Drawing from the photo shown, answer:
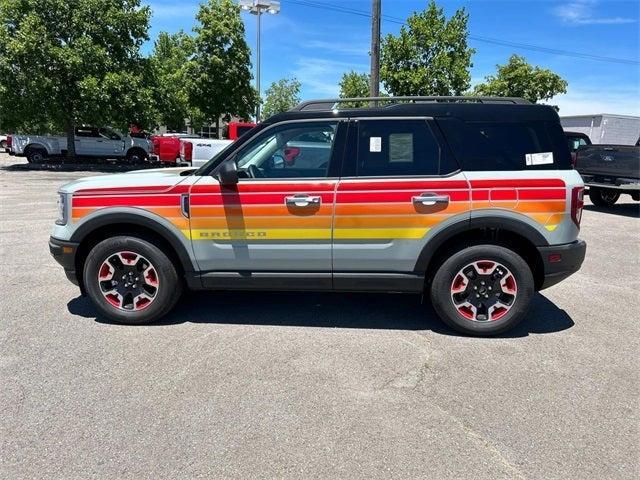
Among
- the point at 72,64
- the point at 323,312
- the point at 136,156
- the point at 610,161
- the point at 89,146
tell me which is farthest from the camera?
the point at 136,156

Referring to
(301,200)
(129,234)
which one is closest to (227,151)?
(301,200)

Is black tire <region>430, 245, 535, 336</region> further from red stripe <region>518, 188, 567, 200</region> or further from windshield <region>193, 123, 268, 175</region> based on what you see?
windshield <region>193, 123, 268, 175</region>

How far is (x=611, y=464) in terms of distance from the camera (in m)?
2.62

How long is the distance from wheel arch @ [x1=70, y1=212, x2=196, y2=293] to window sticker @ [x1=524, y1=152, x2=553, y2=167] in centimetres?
294

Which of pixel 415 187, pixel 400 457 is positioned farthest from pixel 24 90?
pixel 400 457

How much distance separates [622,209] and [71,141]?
22.5 meters

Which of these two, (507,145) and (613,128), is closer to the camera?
(507,145)

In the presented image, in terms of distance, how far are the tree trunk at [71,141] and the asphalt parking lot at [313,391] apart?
2016 cm

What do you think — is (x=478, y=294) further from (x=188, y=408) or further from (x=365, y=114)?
(x=188, y=408)

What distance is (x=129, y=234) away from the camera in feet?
14.3

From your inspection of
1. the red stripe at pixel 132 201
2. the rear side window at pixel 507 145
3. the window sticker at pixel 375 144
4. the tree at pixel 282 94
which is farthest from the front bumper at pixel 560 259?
the tree at pixel 282 94

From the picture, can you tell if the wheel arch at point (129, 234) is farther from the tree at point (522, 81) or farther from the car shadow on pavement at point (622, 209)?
the tree at point (522, 81)

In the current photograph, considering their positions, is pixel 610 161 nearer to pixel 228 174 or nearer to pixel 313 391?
pixel 228 174

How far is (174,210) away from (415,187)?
202cm
